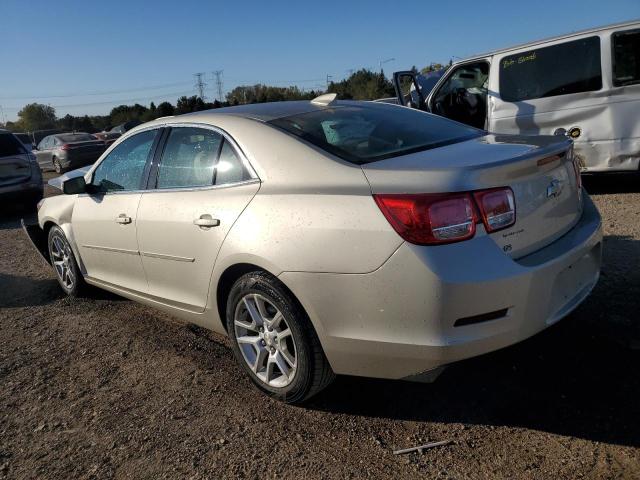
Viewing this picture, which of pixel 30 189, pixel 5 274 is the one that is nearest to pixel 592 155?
pixel 5 274

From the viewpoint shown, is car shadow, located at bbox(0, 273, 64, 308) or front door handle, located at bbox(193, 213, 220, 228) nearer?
front door handle, located at bbox(193, 213, 220, 228)

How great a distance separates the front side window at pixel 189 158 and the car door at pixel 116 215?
228mm

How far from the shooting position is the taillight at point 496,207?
2260 mm

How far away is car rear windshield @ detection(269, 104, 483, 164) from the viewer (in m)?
2.80

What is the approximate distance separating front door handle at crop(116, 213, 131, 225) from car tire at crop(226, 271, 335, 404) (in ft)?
3.91

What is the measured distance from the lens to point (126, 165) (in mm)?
4051

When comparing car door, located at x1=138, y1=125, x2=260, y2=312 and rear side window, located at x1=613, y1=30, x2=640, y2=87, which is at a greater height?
rear side window, located at x1=613, y1=30, x2=640, y2=87

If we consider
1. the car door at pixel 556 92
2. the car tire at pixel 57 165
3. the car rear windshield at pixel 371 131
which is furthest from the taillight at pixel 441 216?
the car tire at pixel 57 165

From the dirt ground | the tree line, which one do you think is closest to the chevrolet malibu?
the dirt ground

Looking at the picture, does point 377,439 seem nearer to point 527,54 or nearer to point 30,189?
point 527,54

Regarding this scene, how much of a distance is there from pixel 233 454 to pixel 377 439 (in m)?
0.69

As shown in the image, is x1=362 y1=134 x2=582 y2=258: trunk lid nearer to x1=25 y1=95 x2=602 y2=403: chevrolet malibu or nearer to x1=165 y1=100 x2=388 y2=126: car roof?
x1=25 y1=95 x2=602 y2=403: chevrolet malibu

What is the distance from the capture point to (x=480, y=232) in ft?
7.35

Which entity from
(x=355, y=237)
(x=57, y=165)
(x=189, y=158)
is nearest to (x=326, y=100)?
(x=189, y=158)
